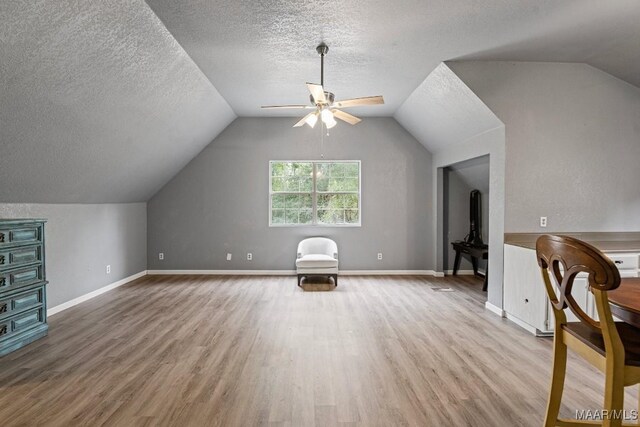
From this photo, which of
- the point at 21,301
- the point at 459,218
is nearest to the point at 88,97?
the point at 21,301

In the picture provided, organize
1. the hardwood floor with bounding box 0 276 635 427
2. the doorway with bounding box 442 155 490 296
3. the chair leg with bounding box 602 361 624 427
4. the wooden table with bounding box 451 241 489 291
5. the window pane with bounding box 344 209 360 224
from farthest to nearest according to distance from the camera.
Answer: the window pane with bounding box 344 209 360 224, the doorway with bounding box 442 155 490 296, the wooden table with bounding box 451 241 489 291, the hardwood floor with bounding box 0 276 635 427, the chair leg with bounding box 602 361 624 427

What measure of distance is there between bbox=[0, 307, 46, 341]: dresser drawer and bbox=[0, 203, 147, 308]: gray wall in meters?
0.84

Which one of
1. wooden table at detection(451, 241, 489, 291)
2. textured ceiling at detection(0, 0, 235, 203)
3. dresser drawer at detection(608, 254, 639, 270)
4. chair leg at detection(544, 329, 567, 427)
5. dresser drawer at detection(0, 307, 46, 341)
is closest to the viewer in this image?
chair leg at detection(544, 329, 567, 427)

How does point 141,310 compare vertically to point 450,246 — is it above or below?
below

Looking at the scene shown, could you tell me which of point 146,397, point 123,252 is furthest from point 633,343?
point 123,252

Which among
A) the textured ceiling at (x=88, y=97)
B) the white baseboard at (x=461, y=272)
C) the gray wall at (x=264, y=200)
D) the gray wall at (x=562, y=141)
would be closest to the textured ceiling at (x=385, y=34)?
the gray wall at (x=562, y=141)

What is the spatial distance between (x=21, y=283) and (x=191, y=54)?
9.12ft

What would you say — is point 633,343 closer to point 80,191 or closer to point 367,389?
point 367,389

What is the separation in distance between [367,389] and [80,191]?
4296 mm

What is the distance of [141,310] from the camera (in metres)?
4.58

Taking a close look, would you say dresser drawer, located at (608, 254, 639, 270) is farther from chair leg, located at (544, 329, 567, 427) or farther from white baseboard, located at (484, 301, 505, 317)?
chair leg, located at (544, 329, 567, 427)

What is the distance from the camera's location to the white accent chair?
234 inches

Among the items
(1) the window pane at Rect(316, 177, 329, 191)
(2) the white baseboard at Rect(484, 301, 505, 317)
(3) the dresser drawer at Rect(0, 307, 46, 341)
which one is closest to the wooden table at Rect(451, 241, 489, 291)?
(2) the white baseboard at Rect(484, 301, 505, 317)

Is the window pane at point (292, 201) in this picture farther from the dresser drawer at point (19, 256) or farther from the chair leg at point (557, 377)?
the chair leg at point (557, 377)
